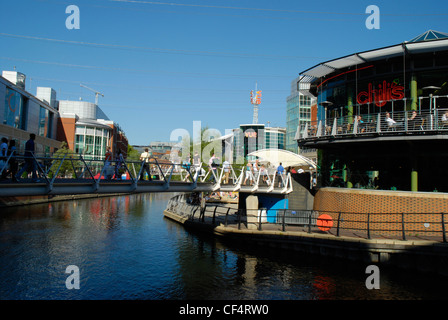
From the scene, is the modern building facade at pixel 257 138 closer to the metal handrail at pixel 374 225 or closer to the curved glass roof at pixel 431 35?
the curved glass roof at pixel 431 35

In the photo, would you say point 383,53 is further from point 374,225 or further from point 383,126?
point 374,225

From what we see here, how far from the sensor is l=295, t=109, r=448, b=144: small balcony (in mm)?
17625

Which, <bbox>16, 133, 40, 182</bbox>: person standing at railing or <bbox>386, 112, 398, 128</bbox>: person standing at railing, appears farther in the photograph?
<bbox>386, 112, 398, 128</bbox>: person standing at railing

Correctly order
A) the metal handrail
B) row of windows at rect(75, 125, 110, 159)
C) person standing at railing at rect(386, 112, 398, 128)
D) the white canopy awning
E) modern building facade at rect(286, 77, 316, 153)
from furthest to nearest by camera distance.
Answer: modern building facade at rect(286, 77, 316, 153)
row of windows at rect(75, 125, 110, 159)
the white canopy awning
person standing at railing at rect(386, 112, 398, 128)
the metal handrail

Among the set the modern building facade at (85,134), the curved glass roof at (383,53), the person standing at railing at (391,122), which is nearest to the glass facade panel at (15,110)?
the modern building facade at (85,134)

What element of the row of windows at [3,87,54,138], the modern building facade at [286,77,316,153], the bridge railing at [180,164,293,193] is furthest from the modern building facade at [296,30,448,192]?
the modern building facade at [286,77,316,153]

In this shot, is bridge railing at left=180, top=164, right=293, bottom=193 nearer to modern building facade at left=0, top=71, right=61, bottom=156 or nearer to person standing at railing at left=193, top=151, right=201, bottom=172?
person standing at railing at left=193, top=151, right=201, bottom=172

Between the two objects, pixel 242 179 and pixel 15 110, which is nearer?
pixel 242 179

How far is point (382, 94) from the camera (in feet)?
67.5

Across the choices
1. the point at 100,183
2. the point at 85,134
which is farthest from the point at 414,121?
the point at 85,134

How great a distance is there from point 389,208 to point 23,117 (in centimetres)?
4604

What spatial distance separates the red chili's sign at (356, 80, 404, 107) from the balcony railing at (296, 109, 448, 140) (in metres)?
0.91

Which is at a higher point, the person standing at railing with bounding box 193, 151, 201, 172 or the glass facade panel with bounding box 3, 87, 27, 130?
the glass facade panel with bounding box 3, 87, 27, 130
